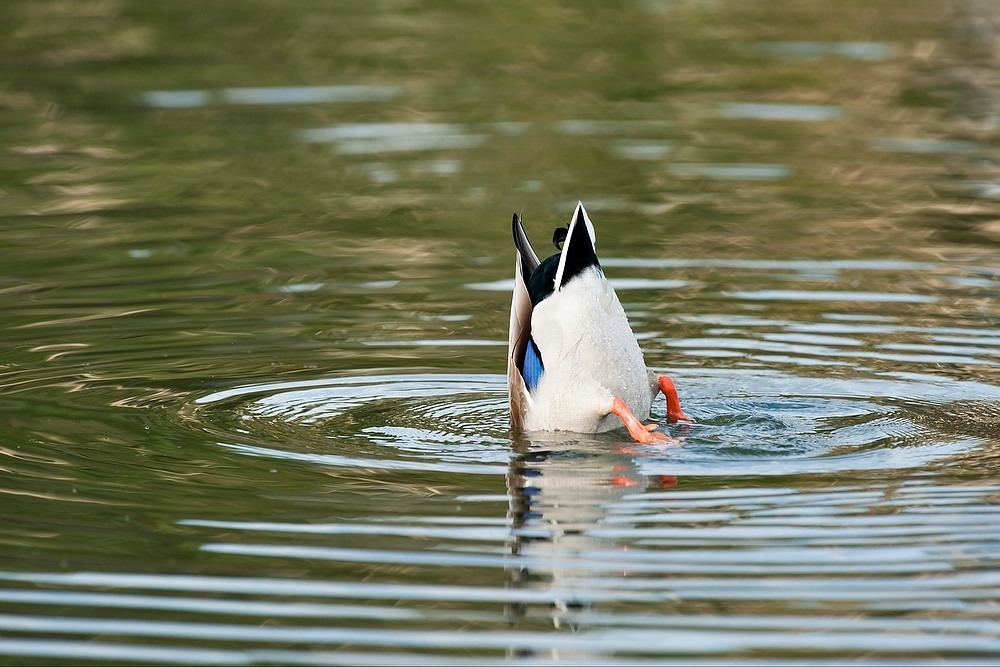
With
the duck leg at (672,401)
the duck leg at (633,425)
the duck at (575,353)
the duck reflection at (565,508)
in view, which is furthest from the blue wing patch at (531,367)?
the duck leg at (672,401)

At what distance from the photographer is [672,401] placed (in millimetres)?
7465

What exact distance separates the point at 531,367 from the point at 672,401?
689mm

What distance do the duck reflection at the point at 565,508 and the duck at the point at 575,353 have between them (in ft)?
0.41

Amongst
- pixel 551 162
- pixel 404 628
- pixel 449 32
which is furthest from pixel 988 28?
pixel 404 628

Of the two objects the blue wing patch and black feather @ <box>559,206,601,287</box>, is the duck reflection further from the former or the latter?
black feather @ <box>559,206,601,287</box>

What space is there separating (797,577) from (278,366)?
154 inches

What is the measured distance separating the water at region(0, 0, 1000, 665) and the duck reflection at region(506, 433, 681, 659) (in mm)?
26

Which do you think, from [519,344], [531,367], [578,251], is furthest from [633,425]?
[578,251]

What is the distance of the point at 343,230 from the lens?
39.5 ft

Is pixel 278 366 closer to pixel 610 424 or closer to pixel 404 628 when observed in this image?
pixel 610 424

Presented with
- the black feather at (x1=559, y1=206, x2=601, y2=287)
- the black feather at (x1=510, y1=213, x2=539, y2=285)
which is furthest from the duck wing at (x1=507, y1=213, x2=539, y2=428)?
the black feather at (x1=559, y1=206, x2=601, y2=287)

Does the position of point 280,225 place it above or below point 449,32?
below

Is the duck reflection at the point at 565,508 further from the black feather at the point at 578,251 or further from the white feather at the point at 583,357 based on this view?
the black feather at the point at 578,251

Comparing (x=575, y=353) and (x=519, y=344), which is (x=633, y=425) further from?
(x=519, y=344)
